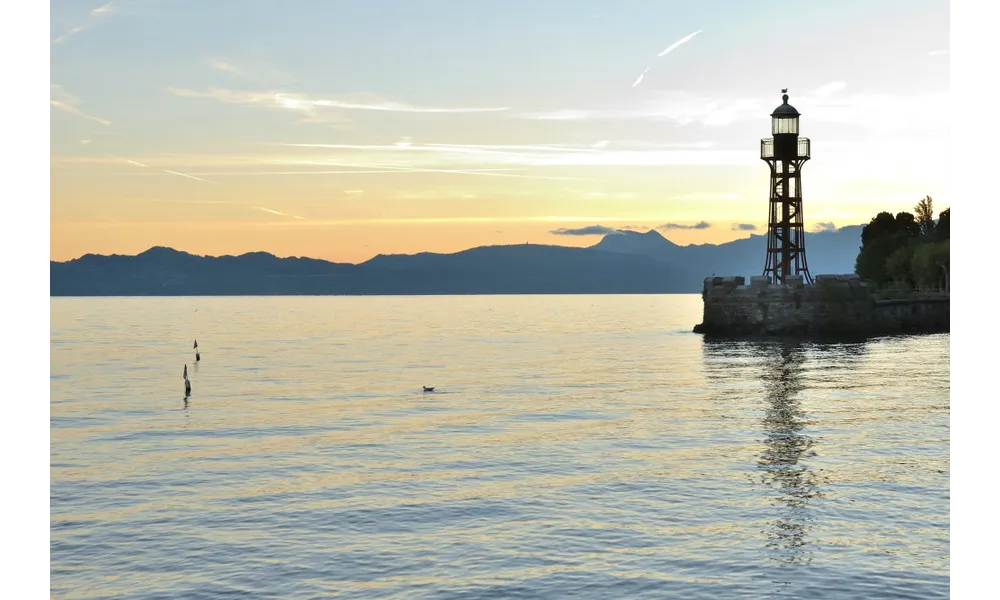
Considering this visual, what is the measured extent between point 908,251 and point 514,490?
98954 mm

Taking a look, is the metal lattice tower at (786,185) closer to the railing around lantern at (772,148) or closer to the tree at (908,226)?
the railing around lantern at (772,148)

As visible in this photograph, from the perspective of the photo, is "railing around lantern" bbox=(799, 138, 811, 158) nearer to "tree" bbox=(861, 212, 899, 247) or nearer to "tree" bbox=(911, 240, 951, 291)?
"tree" bbox=(911, 240, 951, 291)

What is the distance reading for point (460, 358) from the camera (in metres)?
83.9

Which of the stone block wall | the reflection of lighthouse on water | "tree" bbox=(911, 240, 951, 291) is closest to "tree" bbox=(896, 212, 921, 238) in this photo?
"tree" bbox=(911, 240, 951, 291)

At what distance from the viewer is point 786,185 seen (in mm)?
92000

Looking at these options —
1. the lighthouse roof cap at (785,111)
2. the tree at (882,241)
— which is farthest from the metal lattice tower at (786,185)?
the tree at (882,241)

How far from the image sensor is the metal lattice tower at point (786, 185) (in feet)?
302

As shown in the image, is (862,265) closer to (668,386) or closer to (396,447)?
(668,386)

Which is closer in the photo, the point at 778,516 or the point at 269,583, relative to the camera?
the point at 269,583

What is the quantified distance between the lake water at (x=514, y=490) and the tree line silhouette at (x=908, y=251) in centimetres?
4677

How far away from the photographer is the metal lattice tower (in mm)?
91938

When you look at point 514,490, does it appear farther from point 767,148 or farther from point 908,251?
point 908,251
